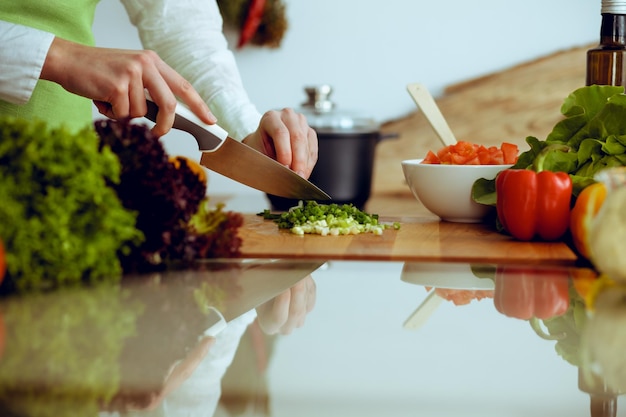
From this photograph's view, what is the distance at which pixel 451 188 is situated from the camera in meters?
1.56

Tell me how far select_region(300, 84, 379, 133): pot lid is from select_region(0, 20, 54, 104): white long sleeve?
1.06m

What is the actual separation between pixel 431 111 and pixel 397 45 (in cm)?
133

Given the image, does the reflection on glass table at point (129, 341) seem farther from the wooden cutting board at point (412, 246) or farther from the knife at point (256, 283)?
the wooden cutting board at point (412, 246)

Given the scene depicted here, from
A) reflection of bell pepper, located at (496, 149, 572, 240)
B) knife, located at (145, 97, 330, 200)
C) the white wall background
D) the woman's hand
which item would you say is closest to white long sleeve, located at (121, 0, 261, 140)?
knife, located at (145, 97, 330, 200)

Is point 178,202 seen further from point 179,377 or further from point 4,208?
point 179,377

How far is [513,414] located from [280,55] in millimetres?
2650

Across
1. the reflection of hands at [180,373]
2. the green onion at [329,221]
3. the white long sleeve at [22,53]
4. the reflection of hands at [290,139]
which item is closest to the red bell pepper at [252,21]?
the reflection of hands at [290,139]

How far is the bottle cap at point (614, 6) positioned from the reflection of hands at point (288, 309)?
819 millimetres

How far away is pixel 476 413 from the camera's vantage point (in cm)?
52

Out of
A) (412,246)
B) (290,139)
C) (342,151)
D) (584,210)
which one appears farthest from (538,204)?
(342,151)

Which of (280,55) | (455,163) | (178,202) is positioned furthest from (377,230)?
(280,55)

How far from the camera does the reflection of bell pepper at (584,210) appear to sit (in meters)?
1.13

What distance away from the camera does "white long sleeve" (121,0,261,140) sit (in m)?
1.84

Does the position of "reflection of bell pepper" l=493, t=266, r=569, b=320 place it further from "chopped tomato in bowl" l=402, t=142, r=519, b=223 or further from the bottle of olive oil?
the bottle of olive oil
